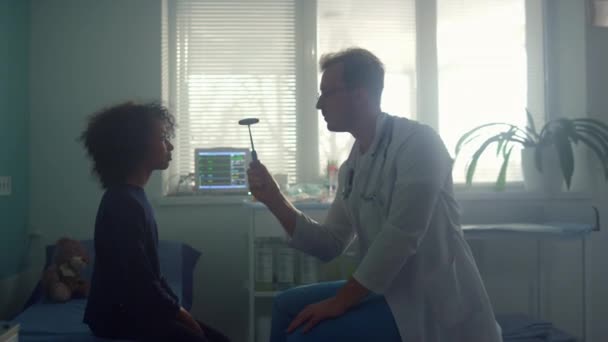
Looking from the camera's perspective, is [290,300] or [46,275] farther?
[46,275]

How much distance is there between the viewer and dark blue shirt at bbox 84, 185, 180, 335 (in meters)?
1.26

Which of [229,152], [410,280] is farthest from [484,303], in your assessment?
[229,152]

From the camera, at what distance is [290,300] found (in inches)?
47.3

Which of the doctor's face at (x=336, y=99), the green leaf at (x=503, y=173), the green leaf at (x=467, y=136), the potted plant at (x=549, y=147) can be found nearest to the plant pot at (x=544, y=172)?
the potted plant at (x=549, y=147)

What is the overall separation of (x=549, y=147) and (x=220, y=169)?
177 centimetres

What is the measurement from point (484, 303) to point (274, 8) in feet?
7.28

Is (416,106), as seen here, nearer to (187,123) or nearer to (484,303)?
(187,123)

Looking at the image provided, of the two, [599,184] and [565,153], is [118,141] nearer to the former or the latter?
[565,153]

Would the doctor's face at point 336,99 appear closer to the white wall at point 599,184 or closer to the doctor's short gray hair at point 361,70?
the doctor's short gray hair at point 361,70

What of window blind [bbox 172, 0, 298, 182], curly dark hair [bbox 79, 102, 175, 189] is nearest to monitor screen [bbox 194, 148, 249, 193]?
window blind [bbox 172, 0, 298, 182]

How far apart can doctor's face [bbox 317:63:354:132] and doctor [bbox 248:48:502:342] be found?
0.07ft

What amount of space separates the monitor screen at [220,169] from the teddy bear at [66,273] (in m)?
0.68

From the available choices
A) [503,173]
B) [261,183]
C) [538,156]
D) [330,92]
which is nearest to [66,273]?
[261,183]

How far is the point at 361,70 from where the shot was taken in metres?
1.20
